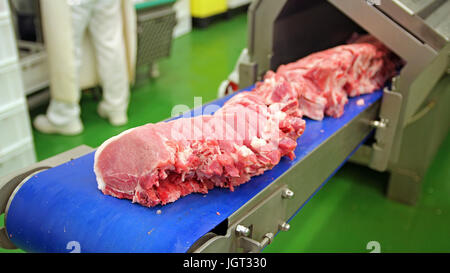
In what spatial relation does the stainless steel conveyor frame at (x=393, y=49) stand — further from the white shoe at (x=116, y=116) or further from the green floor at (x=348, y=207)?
the white shoe at (x=116, y=116)

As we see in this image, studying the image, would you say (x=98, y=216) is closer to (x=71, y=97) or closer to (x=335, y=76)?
(x=335, y=76)

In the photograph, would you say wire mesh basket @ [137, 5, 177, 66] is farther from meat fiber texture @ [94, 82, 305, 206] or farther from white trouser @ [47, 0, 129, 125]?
meat fiber texture @ [94, 82, 305, 206]

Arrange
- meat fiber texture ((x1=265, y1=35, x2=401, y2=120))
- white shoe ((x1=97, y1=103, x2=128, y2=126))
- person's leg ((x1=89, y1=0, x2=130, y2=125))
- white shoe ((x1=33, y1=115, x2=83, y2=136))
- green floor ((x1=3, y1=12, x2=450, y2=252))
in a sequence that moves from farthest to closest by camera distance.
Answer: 1. white shoe ((x1=97, y1=103, x2=128, y2=126))
2. white shoe ((x1=33, y1=115, x2=83, y2=136))
3. person's leg ((x1=89, y1=0, x2=130, y2=125))
4. green floor ((x1=3, y1=12, x2=450, y2=252))
5. meat fiber texture ((x1=265, y1=35, x2=401, y2=120))

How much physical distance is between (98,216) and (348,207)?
5.75 ft

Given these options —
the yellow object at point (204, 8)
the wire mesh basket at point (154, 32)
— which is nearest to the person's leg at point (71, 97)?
the wire mesh basket at point (154, 32)

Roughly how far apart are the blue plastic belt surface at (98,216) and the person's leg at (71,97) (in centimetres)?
184

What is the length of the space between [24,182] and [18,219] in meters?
0.10

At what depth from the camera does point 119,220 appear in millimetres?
911

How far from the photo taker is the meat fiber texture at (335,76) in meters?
1.42

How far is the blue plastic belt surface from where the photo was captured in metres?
0.87

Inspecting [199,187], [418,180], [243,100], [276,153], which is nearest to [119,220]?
[199,187]

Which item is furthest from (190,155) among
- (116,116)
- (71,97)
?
(116,116)

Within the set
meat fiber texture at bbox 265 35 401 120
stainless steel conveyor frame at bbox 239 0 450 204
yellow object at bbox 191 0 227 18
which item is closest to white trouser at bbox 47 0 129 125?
stainless steel conveyor frame at bbox 239 0 450 204
